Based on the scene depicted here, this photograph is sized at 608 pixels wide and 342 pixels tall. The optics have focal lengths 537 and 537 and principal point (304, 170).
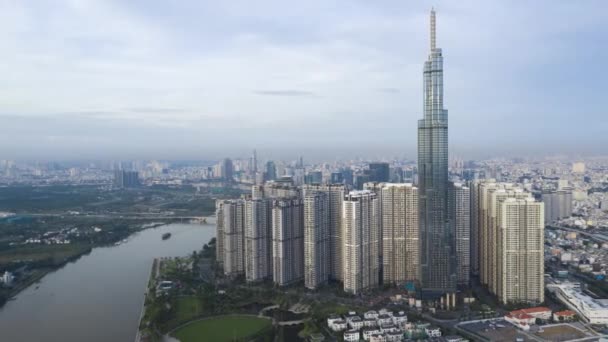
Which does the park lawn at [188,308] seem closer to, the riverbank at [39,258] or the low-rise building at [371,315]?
the low-rise building at [371,315]

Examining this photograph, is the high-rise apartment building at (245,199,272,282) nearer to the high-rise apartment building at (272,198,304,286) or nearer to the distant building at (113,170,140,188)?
the high-rise apartment building at (272,198,304,286)

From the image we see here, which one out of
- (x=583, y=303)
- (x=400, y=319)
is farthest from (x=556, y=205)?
(x=400, y=319)

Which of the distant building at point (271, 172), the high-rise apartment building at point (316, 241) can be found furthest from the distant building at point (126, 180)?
the high-rise apartment building at point (316, 241)

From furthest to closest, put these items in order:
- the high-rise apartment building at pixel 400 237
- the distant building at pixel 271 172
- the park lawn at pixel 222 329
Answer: the distant building at pixel 271 172
the high-rise apartment building at pixel 400 237
the park lawn at pixel 222 329

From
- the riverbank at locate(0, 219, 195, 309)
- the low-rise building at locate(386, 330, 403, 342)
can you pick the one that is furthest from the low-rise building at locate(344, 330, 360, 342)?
the riverbank at locate(0, 219, 195, 309)

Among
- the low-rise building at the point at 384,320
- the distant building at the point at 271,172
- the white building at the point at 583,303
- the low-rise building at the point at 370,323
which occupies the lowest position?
the low-rise building at the point at 370,323

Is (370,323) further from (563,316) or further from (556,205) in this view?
(556,205)
